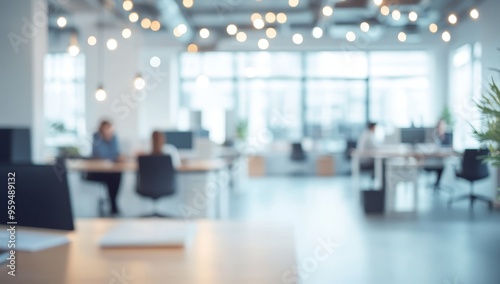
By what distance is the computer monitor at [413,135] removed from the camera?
963cm

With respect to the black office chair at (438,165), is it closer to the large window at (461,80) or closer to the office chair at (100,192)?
the large window at (461,80)

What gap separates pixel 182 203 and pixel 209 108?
30.0ft

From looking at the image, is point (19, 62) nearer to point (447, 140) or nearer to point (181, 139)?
point (181, 139)

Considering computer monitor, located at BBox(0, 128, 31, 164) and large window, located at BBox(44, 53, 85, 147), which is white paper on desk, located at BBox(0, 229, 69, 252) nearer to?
computer monitor, located at BBox(0, 128, 31, 164)

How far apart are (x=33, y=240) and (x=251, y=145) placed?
544 inches

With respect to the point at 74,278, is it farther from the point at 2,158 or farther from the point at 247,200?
the point at 247,200

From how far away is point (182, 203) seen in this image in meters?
6.98

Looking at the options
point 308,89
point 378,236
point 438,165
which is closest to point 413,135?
point 438,165

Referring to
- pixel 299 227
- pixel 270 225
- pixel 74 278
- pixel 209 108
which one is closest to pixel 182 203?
pixel 299 227

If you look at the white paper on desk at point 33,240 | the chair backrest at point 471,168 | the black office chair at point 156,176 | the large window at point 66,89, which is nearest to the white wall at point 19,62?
the black office chair at point 156,176

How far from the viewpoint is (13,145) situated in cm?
393

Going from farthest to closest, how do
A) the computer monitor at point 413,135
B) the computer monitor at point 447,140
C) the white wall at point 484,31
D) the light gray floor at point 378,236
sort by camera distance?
the computer monitor at point 447,140 < the computer monitor at point 413,135 < the white wall at point 484,31 < the light gray floor at point 378,236

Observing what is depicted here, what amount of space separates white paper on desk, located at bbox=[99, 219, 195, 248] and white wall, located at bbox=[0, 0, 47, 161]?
224 inches

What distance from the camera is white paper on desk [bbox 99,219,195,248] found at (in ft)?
6.28
